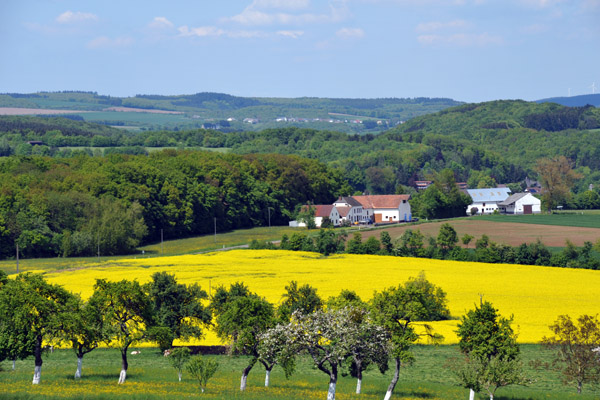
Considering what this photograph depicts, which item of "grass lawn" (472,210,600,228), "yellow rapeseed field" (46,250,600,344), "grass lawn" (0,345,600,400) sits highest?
"grass lawn" (0,345,600,400)

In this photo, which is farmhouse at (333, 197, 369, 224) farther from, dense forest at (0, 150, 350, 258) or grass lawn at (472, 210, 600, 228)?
grass lawn at (472, 210, 600, 228)

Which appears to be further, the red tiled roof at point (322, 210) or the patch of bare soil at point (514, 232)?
the red tiled roof at point (322, 210)

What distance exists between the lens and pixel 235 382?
3912 cm

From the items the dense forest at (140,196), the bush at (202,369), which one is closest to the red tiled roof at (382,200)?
the dense forest at (140,196)

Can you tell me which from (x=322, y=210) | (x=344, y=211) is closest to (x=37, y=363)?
(x=322, y=210)

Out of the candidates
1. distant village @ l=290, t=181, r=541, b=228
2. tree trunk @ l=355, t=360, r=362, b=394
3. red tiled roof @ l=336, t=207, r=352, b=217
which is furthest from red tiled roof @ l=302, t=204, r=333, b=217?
tree trunk @ l=355, t=360, r=362, b=394

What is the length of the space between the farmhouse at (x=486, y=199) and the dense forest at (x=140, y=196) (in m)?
25.8

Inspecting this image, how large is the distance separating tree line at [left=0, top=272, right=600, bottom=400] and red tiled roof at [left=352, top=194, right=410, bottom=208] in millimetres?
98527

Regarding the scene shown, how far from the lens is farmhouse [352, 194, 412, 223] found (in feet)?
461

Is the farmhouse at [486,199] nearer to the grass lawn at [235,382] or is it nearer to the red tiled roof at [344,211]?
the red tiled roof at [344,211]

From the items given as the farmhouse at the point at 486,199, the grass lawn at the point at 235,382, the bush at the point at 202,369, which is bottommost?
the farmhouse at the point at 486,199

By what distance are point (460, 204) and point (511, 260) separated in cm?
6315

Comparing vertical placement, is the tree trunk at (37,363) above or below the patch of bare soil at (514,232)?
above

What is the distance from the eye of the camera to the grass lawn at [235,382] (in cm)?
3438
